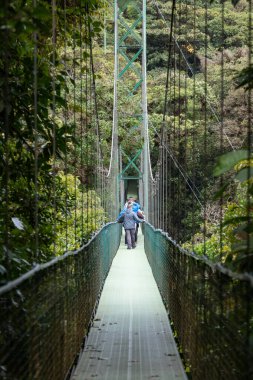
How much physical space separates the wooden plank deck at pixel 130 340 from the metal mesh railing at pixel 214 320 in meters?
0.15

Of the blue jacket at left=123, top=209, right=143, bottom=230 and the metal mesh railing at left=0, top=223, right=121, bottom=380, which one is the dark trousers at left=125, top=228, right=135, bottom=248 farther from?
the metal mesh railing at left=0, top=223, right=121, bottom=380

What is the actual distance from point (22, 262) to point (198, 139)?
1233cm

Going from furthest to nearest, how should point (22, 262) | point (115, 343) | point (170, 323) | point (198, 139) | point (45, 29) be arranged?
point (198, 139) < point (170, 323) < point (115, 343) < point (22, 262) < point (45, 29)

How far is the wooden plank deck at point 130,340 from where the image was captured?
3818 mm

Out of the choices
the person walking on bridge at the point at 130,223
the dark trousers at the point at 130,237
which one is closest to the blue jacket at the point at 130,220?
the person walking on bridge at the point at 130,223

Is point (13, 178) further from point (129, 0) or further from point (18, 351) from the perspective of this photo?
point (129, 0)

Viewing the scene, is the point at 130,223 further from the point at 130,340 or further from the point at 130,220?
the point at 130,340

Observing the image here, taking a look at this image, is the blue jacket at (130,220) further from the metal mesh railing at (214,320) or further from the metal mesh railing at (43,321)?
the metal mesh railing at (43,321)

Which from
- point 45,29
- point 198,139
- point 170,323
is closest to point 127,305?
point 170,323

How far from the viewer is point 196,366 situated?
3203 mm

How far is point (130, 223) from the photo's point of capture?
46.7 ft

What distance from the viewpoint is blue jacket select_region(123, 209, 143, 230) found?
46.8 ft

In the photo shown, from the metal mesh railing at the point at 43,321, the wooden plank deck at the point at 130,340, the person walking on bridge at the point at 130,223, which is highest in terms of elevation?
the person walking on bridge at the point at 130,223

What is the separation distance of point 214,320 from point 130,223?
38.1 ft
